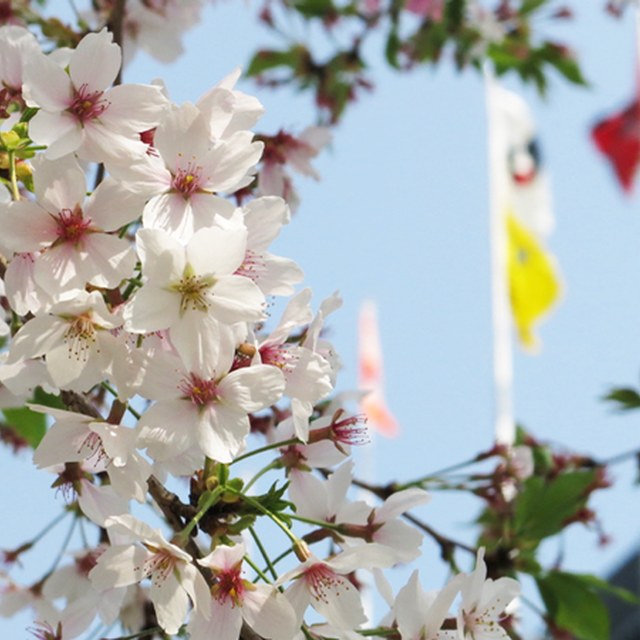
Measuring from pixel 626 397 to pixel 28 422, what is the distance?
896 millimetres

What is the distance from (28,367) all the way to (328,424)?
28 cm

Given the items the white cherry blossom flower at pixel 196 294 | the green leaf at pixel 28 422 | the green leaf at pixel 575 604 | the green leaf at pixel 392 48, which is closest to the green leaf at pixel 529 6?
the green leaf at pixel 392 48

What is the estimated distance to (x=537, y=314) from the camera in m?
7.92

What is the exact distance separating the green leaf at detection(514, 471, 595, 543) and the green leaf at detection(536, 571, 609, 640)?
0.22ft

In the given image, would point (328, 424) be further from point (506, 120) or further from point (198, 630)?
point (506, 120)

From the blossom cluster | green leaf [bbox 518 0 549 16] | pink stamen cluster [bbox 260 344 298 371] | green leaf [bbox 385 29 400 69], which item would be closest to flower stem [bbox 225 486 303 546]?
the blossom cluster

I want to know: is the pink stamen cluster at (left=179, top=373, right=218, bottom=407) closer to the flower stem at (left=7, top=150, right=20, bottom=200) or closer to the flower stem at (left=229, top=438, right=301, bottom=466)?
the flower stem at (left=229, top=438, right=301, bottom=466)

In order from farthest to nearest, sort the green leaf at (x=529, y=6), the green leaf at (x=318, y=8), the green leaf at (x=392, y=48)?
1. the green leaf at (x=529, y=6)
2. the green leaf at (x=318, y=8)
3. the green leaf at (x=392, y=48)

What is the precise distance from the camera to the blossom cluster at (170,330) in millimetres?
646

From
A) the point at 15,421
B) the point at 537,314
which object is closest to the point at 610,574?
the point at 537,314

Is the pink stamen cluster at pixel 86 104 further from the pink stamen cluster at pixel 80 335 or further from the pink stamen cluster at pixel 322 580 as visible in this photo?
the pink stamen cluster at pixel 322 580

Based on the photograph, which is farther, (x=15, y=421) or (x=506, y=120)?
(x=506, y=120)

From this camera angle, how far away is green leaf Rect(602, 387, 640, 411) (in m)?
1.35

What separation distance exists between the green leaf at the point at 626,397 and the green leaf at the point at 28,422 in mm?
844
